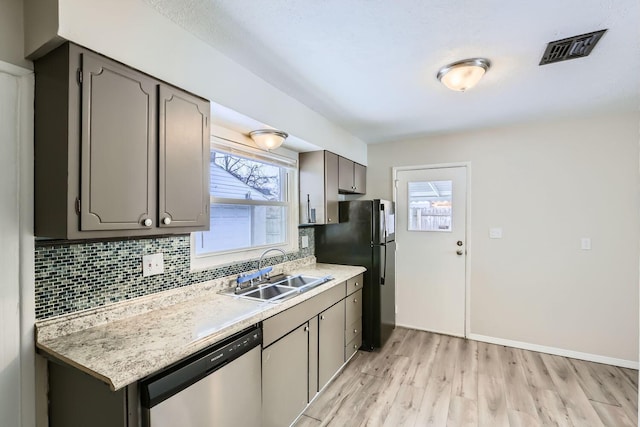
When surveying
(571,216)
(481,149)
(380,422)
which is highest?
(481,149)

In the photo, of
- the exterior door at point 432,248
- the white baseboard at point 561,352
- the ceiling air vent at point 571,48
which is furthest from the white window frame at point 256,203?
the white baseboard at point 561,352

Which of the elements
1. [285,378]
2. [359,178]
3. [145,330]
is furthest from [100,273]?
[359,178]

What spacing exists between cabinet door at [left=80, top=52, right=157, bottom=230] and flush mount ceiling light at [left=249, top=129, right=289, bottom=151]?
921 millimetres

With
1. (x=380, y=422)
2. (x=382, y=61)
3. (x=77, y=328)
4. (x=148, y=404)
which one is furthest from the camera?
(x=380, y=422)

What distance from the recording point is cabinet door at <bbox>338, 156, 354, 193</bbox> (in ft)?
10.9

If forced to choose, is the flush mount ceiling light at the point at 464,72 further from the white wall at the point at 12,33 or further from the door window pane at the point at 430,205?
the white wall at the point at 12,33

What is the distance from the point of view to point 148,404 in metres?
1.12

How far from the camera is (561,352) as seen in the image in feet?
10.0

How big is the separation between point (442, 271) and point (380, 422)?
1.96 meters

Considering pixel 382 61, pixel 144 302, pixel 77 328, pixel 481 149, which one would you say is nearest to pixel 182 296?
pixel 144 302

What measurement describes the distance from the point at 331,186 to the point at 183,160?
5.78 feet

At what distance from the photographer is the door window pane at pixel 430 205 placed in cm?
A: 357

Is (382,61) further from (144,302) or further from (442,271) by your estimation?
(442,271)

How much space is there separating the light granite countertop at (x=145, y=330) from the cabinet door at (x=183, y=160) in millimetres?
498
